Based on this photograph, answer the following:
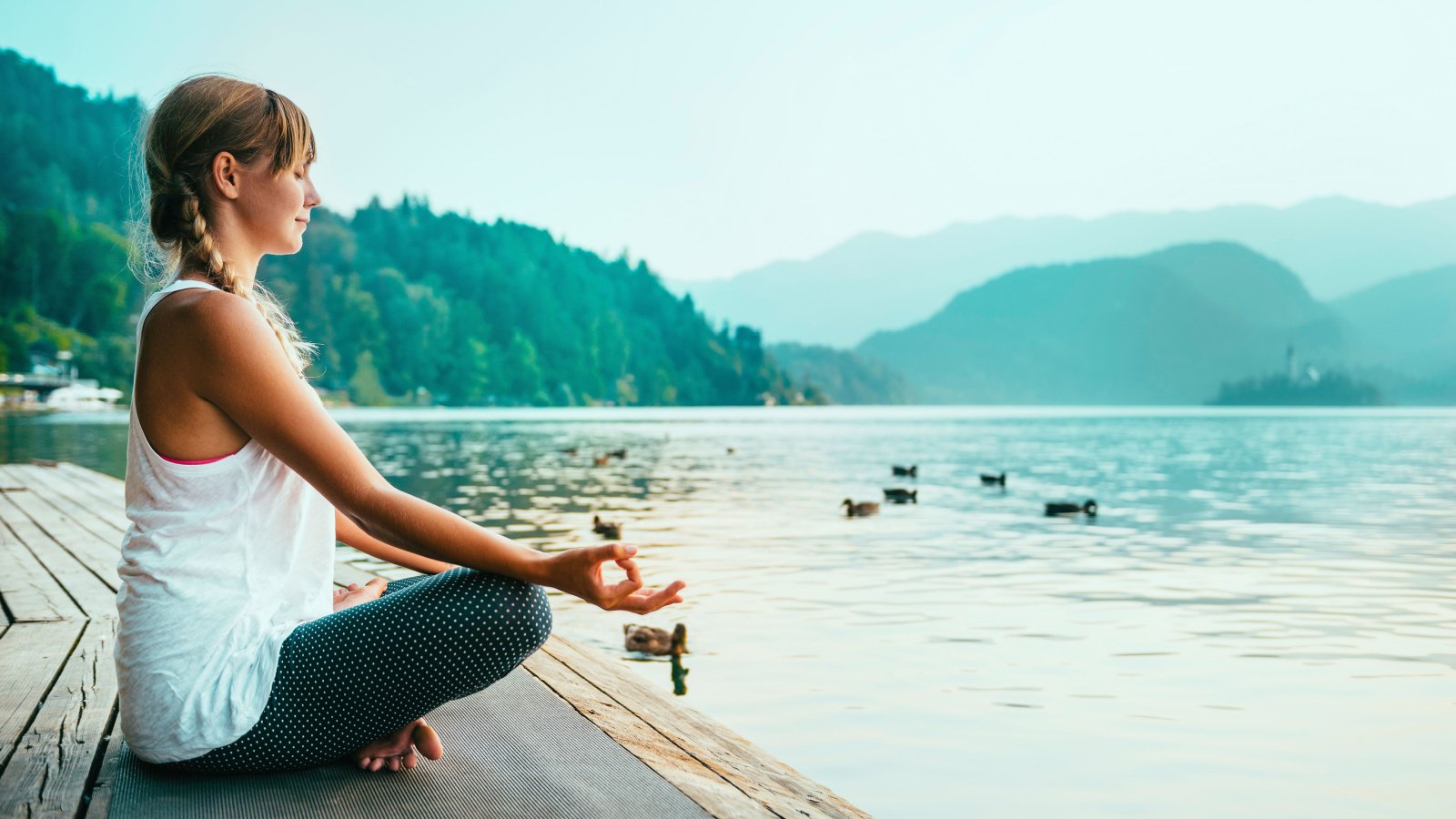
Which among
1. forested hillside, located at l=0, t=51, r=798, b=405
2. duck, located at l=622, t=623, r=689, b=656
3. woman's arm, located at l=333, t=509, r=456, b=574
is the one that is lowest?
duck, located at l=622, t=623, r=689, b=656

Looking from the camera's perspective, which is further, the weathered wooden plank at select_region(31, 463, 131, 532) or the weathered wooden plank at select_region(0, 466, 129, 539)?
the weathered wooden plank at select_region(31, 463, 131, 532)

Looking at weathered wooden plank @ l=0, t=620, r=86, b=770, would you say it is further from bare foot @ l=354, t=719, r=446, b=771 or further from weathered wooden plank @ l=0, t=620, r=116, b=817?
bare foot @ l=354, t=719, r=446, b=771

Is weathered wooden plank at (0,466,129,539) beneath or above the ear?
beneath

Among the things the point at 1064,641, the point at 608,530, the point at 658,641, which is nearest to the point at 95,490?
the point at 608,530

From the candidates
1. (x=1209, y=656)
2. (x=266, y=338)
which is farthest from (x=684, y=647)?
(x=266, y=338)

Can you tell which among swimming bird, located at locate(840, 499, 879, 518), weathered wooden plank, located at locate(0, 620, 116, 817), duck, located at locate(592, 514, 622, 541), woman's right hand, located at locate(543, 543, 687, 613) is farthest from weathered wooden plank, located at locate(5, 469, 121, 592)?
swimming bird, located at locate(840, 499, 879, 518)

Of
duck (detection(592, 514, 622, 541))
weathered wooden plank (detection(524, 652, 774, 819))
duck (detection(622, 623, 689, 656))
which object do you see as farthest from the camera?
duck (detection(592, 514, 622, 541))

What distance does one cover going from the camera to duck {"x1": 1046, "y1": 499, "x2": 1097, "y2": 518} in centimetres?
1953

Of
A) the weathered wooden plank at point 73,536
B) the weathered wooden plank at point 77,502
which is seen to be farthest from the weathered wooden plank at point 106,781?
the weathered wooden plank at point 77,502

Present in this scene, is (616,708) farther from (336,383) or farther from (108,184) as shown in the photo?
(108,184)

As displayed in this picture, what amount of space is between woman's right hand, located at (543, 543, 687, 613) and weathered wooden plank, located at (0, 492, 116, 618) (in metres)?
3.78

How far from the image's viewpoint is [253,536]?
254cm

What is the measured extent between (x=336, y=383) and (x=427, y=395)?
12866 mm

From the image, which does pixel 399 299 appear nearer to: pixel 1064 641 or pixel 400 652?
pixel 1064 641
